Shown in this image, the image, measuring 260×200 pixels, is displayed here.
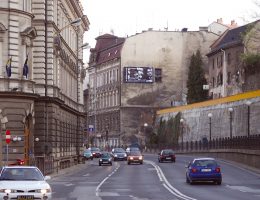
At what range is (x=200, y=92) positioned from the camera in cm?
12075

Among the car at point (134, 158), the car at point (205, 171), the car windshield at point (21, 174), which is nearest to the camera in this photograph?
the car windshield at point (21, 174)

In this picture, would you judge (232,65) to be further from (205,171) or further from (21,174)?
(21,174)

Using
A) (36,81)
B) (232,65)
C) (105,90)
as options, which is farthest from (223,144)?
(105,90)

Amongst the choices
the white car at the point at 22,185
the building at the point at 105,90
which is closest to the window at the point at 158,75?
the building at the point at 105,90

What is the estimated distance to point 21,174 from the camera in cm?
2514

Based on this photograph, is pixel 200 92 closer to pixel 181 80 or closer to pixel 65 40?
pixel 181 80

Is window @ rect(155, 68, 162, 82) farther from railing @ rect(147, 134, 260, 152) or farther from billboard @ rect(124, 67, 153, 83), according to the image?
railing @ rect(147, 134, 260, 152)

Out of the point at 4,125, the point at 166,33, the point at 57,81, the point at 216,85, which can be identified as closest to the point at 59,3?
the point at 57,81

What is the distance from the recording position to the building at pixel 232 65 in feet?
316

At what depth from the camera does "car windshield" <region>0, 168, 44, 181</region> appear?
2486cm

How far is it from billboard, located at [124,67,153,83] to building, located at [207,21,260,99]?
43.8ft

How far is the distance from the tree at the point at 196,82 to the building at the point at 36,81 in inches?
1891

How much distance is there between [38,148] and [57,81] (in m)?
7.09

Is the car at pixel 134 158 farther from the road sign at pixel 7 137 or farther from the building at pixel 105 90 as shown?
the building at pixel 105 90
